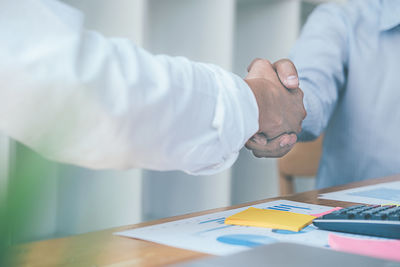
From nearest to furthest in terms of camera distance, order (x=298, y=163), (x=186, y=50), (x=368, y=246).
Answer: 1. (x=368, y=246)
2. (x=298, y=163)
3. (x=186, y=50)

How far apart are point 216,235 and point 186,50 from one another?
111 cm

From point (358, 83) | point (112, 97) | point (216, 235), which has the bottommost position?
point (216, 235)

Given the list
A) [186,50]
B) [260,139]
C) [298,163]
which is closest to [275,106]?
[260,139]

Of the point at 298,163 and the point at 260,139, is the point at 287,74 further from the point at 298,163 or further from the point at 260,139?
the point at 298,163

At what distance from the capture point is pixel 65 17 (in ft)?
1.07

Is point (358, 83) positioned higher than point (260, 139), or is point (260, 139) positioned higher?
point (358, 83)

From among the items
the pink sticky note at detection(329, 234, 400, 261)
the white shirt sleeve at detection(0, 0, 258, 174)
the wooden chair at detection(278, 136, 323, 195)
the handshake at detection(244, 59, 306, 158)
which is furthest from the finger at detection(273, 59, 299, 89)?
the wooden chair at detection(278, 136, 323, 195)

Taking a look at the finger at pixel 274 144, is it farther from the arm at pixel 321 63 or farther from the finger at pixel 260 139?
the arm at pixel 321 63

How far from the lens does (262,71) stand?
0.60 metres

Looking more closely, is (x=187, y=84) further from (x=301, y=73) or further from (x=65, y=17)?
(x=301, y=73)

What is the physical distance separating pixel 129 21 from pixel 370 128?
652 millimetres

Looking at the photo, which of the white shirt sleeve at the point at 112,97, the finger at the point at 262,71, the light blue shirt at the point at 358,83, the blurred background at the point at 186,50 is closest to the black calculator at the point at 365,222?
the white shirt sleeve at the point at 112,97

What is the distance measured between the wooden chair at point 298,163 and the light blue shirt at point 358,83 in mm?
181

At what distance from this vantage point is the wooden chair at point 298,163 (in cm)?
125
